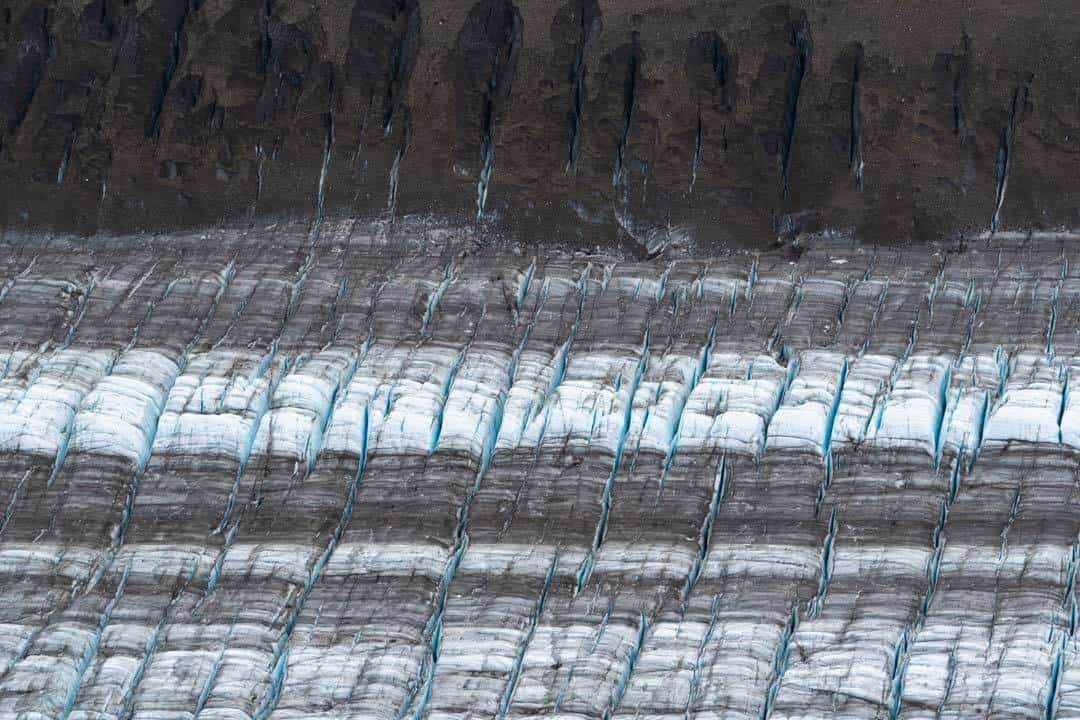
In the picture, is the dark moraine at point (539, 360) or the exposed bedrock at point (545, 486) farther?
the dark moraine at point (539, 360)

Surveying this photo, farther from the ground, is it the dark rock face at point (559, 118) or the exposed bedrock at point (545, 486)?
the dark rock face at point (559, 118)

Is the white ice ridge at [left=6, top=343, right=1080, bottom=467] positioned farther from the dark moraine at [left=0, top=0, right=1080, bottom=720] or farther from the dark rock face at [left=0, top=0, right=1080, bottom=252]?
the dark rock face at [left=0, top=0, right=1080, bottom=252]

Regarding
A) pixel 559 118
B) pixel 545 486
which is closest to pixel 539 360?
pixel 545 486

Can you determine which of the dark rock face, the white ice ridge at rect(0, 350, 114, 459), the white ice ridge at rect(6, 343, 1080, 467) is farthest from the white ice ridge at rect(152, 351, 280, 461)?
the dark rock face

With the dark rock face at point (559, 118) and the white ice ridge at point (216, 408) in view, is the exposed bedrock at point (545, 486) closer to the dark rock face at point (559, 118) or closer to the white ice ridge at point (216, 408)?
the white ice ridge at point (216, 408)

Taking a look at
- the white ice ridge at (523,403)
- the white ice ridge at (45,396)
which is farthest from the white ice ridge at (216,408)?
the white ice ridge at (45,396)

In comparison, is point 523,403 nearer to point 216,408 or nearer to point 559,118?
point 216,408

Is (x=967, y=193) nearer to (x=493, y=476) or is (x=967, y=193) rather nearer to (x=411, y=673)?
(x=493, y=476)
